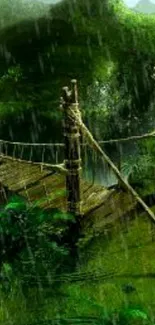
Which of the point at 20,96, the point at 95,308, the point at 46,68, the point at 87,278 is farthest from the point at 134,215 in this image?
the point at 46,68

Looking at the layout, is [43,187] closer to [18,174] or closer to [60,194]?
[60,194]

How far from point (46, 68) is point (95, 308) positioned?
15.4 m

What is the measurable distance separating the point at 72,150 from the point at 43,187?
2.06 m

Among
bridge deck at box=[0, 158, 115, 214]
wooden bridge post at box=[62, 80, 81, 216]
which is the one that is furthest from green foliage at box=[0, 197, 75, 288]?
bridge deck at box=[0, 158, 115, 214]

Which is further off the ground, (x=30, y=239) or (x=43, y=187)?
(x=43, y=187)

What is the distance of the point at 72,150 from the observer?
7535mm

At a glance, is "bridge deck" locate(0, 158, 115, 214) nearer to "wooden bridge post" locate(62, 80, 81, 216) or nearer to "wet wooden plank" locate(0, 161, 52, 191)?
"wet wooden plank" locate(0, 161, 52, 191)

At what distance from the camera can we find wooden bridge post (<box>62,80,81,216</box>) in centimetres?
725

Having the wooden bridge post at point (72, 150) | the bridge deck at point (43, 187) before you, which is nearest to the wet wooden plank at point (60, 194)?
the bridge deck at point (43, 187)

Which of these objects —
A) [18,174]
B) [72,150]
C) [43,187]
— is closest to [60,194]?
[43,187]

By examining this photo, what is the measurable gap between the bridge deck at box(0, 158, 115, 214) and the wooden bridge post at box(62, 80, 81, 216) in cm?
42

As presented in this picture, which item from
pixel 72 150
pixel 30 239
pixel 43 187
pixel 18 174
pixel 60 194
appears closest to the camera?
pixel 30 239

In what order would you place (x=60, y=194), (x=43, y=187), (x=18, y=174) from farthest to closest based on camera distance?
(x=18, y=174) → (x=43, y=187) → (x=60, y=194)

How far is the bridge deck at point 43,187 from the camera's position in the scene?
28.0 feet
